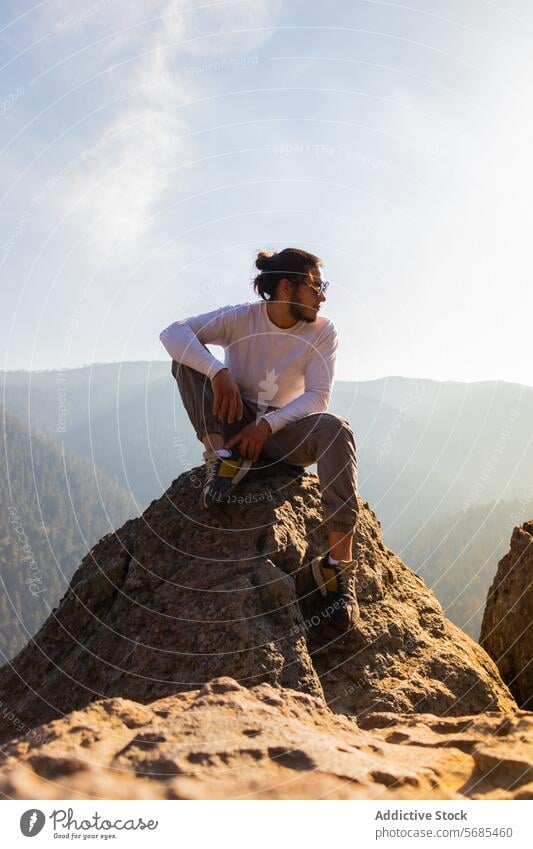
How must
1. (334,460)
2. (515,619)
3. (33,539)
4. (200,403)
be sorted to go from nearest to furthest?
1. (334,460)
2. (200,403)
3. (515,619)
4. (33,539)

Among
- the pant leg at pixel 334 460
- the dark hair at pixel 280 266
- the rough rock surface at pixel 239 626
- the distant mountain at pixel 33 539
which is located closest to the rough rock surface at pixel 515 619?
the rough rock surface at pixel 239 626

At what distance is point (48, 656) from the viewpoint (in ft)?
16.1

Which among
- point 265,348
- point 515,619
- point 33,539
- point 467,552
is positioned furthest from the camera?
point 33,539

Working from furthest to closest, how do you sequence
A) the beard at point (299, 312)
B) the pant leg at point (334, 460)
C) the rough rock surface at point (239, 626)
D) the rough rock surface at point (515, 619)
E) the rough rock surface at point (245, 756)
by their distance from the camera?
the rough rock surface at point (515, 619)
the beard at point (299, 312)
the pant leg at point (334, 460)
the rough rock surface at point (239, 626)
the rough rock surface at point (245, 756)

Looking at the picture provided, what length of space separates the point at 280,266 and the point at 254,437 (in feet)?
5.09

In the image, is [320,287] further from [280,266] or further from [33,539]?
[33,539]

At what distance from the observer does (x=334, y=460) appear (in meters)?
4.45

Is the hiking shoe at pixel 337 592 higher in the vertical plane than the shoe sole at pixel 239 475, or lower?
lower

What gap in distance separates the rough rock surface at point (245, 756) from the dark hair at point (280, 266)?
3.40 metres

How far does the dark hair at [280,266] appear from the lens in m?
5.07

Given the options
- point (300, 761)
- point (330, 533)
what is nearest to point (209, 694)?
point (300, 761)

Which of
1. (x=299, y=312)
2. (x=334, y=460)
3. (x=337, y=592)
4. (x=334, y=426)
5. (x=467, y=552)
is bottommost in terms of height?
(x=467, y=552)

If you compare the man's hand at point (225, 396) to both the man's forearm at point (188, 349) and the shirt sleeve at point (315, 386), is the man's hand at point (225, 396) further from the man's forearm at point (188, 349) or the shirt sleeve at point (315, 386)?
the shirt sleeve at point (315, 386)

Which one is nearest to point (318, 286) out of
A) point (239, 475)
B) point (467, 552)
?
point (239, 475)
